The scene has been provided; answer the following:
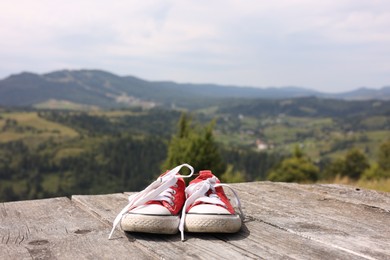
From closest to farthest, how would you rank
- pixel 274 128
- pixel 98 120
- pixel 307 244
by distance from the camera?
pixel 307 244 → pixel 98 120 → pixel 274 128

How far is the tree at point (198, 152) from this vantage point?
61.8ft

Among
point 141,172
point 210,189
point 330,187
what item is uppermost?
point 210,189

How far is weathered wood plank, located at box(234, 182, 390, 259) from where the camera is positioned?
197 cm

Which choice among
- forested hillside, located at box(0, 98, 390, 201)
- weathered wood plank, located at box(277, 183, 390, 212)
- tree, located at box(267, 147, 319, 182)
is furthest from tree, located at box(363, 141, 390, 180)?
weathered wood plank, located at box(277, 183, 390, 212)

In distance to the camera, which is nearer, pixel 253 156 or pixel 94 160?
pixel 253 156

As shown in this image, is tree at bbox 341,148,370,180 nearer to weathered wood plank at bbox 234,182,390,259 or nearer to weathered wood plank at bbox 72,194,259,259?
weathered wood plank at bbox 234,182,390,259

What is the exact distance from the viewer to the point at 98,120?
164875mm

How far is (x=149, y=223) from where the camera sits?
193 centimetres

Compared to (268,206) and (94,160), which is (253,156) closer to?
(94,160)

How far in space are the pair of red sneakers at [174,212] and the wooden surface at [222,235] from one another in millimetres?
61

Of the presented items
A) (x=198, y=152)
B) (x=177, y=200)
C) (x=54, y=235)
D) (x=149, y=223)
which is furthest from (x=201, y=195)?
(x=198, y=152)

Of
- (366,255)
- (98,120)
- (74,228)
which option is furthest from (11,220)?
(98,120)

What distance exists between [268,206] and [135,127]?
175 meters

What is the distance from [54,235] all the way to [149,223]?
0.50m
